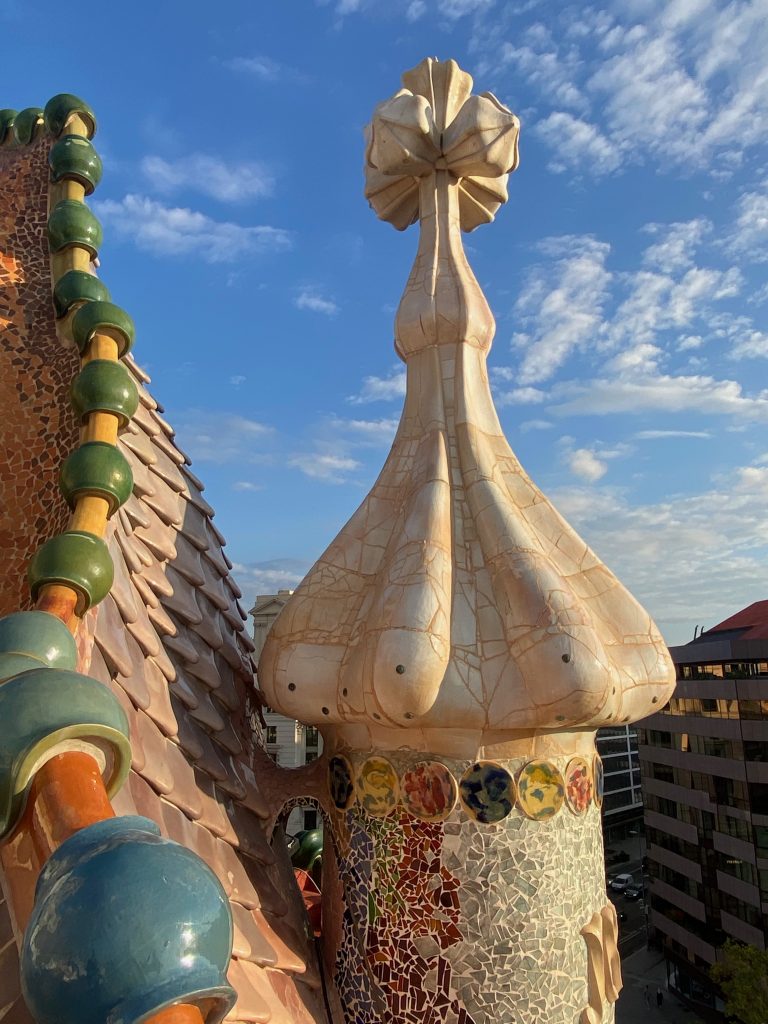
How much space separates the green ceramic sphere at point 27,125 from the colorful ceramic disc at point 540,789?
181 inches

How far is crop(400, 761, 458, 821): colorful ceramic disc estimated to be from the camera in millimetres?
3787

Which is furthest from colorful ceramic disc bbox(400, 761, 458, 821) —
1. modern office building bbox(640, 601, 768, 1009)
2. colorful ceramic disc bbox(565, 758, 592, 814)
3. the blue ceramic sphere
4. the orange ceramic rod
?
modern office building bbox(640, 601, 768, 1009)

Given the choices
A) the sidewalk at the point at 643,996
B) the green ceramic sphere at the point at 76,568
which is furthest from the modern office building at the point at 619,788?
the green ceramic sphere at the point at 76,568

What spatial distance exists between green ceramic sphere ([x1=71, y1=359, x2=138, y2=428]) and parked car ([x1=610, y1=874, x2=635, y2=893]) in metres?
33.0

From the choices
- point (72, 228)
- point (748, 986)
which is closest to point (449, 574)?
point (72, 228)

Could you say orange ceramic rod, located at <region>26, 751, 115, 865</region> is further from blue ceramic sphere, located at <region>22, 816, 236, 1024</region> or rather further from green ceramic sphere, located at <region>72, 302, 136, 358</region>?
green ceramic sphere, located at <region>72, 302, 136, 358</region>

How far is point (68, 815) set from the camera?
60.5 inches

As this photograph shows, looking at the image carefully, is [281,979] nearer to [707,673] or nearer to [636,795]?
[707,673]

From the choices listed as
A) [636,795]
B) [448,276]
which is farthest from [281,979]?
[636,795]

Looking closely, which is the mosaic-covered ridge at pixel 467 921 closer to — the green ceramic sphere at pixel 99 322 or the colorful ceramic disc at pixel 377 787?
the colorful ceramic disc at pixel 377 787

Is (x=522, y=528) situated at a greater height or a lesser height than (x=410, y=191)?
lesser

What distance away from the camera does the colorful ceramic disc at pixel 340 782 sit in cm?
412

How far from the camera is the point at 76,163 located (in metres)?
4.35

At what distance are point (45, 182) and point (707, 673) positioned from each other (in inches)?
954
